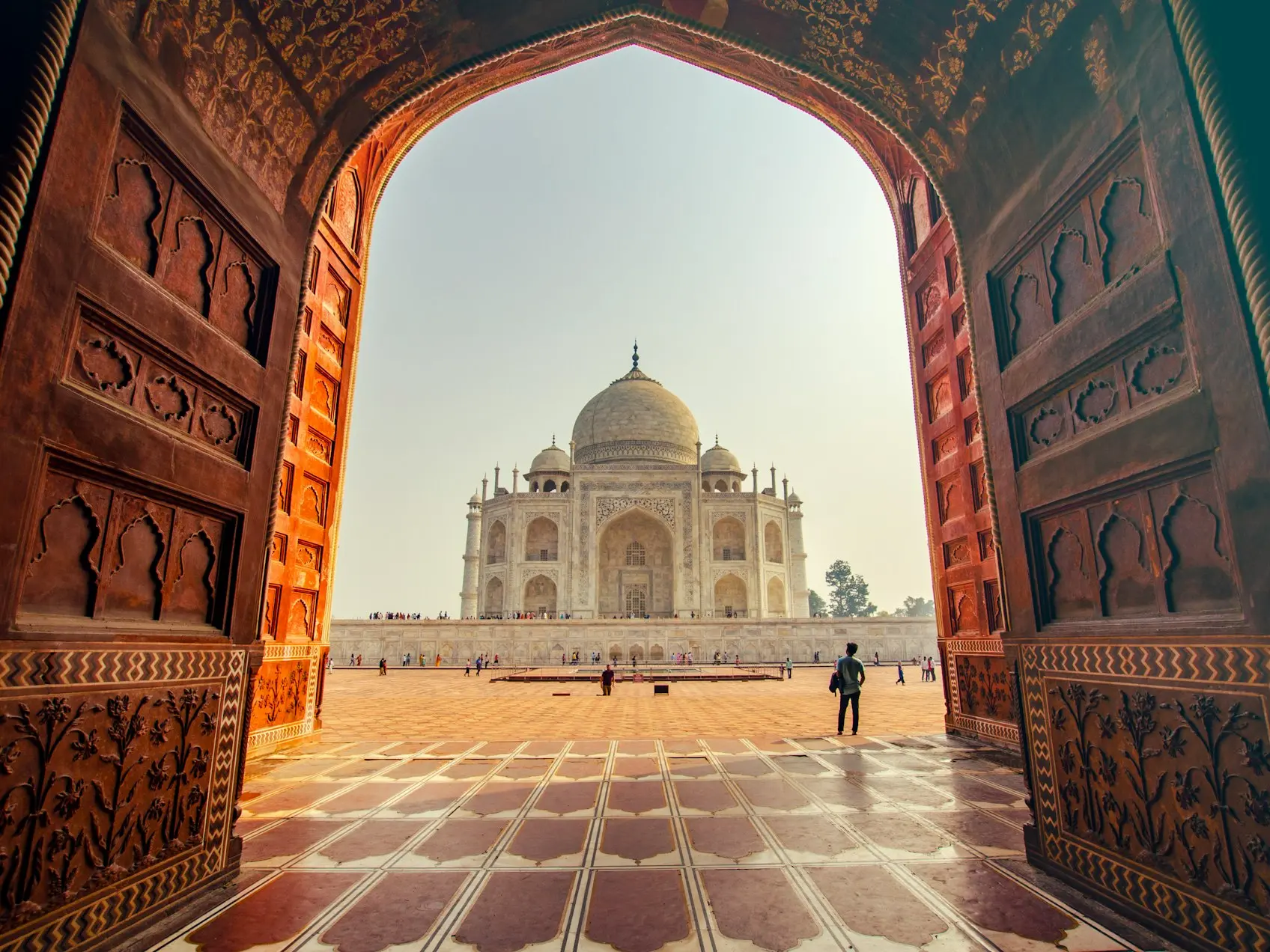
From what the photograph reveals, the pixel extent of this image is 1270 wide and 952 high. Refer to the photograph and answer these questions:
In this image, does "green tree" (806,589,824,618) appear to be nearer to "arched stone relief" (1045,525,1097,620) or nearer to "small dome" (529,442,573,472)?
"small dome" (529,442,573,472)

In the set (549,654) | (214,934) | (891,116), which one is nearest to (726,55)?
(891,116)

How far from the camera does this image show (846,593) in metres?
68.0

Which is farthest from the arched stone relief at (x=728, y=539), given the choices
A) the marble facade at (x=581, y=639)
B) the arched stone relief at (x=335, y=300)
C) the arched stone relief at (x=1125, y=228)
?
the arched stone relief at (x=1125, y=228)

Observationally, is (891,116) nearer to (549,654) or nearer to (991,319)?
(991,319)

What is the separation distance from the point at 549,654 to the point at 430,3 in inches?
966

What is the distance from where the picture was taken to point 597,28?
519cm

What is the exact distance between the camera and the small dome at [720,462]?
136 ft

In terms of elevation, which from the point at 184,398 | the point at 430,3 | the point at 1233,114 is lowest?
the point at 184,398

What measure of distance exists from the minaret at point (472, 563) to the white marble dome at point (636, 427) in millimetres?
6997

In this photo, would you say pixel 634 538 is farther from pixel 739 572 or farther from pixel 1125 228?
pixel 1125 228

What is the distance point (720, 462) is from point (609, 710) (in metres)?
31.9

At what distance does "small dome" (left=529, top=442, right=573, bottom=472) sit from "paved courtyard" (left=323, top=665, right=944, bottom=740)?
74.2ft

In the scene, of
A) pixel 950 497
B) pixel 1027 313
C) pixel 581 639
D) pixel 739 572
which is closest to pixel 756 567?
pixel 739 572

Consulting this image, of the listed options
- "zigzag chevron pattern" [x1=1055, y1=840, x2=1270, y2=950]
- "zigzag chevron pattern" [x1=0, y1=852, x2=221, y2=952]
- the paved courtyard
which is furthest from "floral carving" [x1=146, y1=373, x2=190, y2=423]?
the paved courtyard
